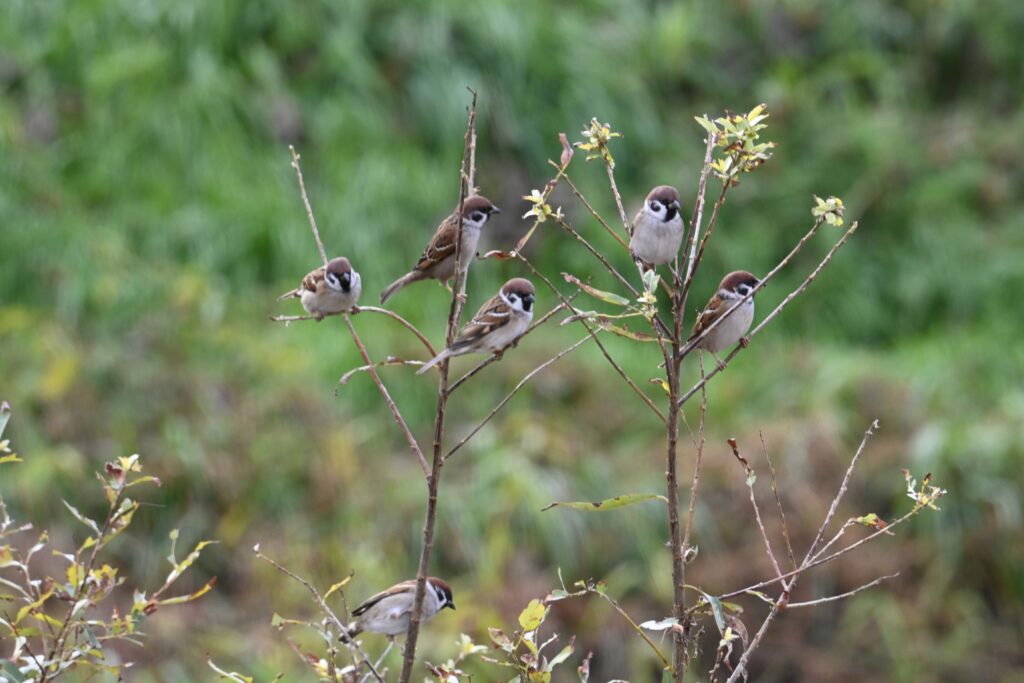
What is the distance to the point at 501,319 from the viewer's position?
10.9 ft

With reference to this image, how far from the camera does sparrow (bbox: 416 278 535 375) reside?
3.29 meters

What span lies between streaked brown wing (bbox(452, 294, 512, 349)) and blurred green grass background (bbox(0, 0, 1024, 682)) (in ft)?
7.21

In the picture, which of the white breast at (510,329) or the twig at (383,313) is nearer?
the twig at (383,313)

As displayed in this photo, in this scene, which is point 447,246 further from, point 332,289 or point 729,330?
point 729,330

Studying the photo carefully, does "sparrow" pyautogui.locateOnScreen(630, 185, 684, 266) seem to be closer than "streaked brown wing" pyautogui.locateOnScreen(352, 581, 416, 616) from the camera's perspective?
No

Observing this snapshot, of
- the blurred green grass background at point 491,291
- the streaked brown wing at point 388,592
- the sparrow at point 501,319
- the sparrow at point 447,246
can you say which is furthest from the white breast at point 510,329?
the blurred green grass background at point 491,291

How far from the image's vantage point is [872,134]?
8086 millimetres

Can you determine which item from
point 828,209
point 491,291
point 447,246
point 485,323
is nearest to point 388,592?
point 485,323

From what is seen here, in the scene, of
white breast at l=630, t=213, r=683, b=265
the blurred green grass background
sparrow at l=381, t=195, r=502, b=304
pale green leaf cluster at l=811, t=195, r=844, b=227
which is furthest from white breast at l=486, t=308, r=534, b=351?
the blurred green grass background

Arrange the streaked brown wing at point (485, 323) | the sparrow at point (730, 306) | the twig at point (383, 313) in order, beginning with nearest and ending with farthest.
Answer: the twig at point (383, 313) < the streaked brown wing at point (485, 323) < the sparrow at point (730, 306)

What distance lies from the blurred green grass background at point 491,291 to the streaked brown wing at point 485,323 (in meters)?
2.20

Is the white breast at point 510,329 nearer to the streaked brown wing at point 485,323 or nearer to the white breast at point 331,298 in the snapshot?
the streaked brown wing at point 485,323

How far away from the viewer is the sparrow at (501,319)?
329 centimetres

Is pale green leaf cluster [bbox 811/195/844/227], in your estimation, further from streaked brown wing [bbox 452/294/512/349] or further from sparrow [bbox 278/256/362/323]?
sparrow [bbox 278/256/362/323]
